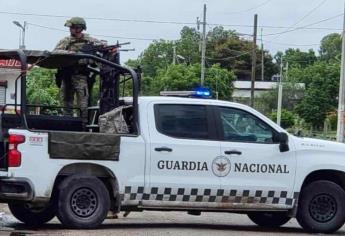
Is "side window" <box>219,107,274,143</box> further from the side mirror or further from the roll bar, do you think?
the roll bar

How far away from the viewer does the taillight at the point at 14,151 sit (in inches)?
377

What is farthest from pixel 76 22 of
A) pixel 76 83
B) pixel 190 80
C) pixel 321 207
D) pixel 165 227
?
pixel 190 80

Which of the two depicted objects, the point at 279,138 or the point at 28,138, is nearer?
the point at 28,138

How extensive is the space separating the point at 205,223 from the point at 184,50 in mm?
94228

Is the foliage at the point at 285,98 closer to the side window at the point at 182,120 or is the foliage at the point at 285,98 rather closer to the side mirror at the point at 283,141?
the side mirror at the point at 283,141

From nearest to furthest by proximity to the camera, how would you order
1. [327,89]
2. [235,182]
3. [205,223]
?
1. [235,182]
2. [205,223]
3. [327,89]

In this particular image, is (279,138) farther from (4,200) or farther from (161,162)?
(4,200)

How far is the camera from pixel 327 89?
69750 millimetres

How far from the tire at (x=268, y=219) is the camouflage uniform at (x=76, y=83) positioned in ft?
9.92

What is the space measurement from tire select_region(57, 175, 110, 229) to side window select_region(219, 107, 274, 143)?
1.99m

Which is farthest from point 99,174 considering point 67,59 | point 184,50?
point 184,50

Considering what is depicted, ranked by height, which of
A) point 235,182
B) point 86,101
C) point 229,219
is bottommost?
point 229,219

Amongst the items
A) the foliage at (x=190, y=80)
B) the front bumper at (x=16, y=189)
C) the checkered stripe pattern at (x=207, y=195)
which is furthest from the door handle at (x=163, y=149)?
the foliage at (x=190, y=80)

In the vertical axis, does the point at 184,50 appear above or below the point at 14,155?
above
